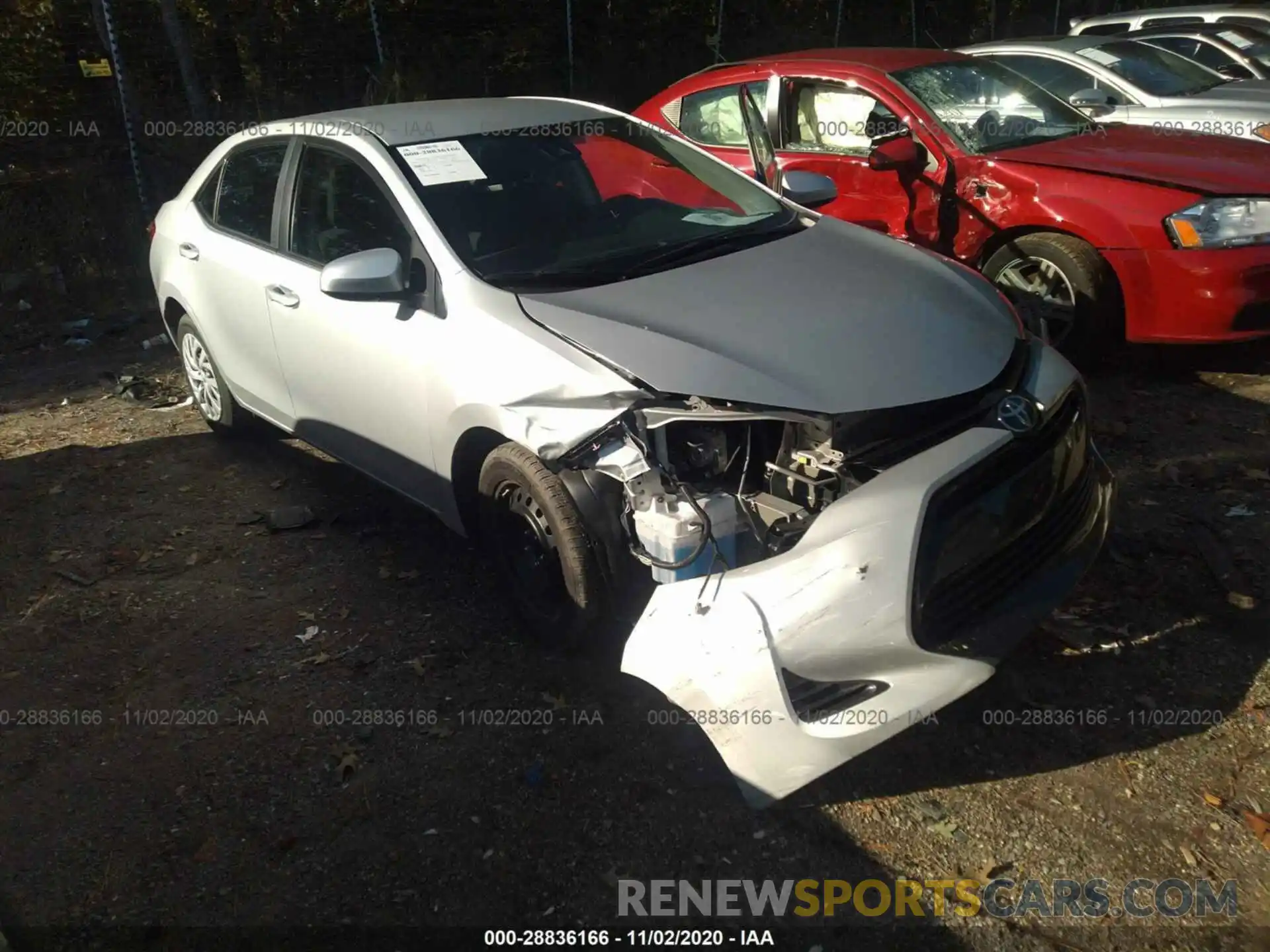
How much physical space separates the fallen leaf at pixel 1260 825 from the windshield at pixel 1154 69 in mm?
7068

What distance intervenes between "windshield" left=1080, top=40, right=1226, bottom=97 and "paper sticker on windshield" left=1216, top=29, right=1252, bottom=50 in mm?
1608

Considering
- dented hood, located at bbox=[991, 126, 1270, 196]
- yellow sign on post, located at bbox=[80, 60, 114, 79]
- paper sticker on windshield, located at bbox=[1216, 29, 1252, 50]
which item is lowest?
dented hood, located at bbox=[991, 126, 1270, 196]

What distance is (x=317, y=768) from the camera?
3.20 m

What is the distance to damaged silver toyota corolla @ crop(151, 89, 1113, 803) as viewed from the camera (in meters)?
2.65

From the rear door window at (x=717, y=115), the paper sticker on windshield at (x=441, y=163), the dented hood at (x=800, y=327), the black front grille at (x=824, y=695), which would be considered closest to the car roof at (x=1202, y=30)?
the rear door window at (x=717, y=115)

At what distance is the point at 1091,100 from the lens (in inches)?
278

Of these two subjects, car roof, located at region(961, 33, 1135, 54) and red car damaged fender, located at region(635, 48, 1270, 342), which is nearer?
red car damaged fender, located at region(635, 48, 1270, 342)

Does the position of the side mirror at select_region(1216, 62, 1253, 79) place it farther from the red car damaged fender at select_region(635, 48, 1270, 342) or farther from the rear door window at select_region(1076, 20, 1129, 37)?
the red car damaged fender at select_region(635, 48, 1270, 342)

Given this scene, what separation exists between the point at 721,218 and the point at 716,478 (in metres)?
1.40

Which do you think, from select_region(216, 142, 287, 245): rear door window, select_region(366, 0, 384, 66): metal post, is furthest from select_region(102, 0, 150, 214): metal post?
select_region(216, 142, 287, 245): rear door window

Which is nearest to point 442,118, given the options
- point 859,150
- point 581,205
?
point 581,205

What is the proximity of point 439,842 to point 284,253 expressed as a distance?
258 cm

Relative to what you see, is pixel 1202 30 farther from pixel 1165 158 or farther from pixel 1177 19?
pixel 1165 158

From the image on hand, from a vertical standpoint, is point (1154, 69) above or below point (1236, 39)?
below
